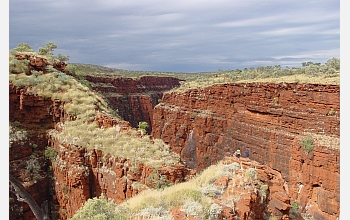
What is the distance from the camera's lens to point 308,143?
21.5m

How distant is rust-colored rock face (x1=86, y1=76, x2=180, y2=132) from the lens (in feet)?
221

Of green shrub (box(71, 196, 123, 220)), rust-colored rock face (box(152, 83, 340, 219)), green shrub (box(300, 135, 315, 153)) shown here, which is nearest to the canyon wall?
green shrub (box(71, 196, 123, 220))

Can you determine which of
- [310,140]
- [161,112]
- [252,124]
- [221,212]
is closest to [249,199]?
[221,212]

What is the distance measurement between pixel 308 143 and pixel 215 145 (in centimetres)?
1183

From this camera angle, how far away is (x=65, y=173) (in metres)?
13.5

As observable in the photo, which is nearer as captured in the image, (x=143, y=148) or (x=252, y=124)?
(x=143, y=148)

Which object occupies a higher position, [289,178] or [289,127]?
[289,127]

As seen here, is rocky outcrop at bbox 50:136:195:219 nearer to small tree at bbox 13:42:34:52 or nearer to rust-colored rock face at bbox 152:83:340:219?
small tree at bbox 13:42:34:52

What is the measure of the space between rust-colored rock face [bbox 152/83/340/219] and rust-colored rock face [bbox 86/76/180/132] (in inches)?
1170

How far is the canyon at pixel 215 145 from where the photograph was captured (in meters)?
12.5

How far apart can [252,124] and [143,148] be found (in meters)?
17.3

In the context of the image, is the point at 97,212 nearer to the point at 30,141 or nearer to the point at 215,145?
the point at 30,141

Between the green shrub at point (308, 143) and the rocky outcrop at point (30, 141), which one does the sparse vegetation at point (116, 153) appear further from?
the green shrub at point (308, 143)

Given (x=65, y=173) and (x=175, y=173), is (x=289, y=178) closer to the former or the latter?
(x=175, y=173)
